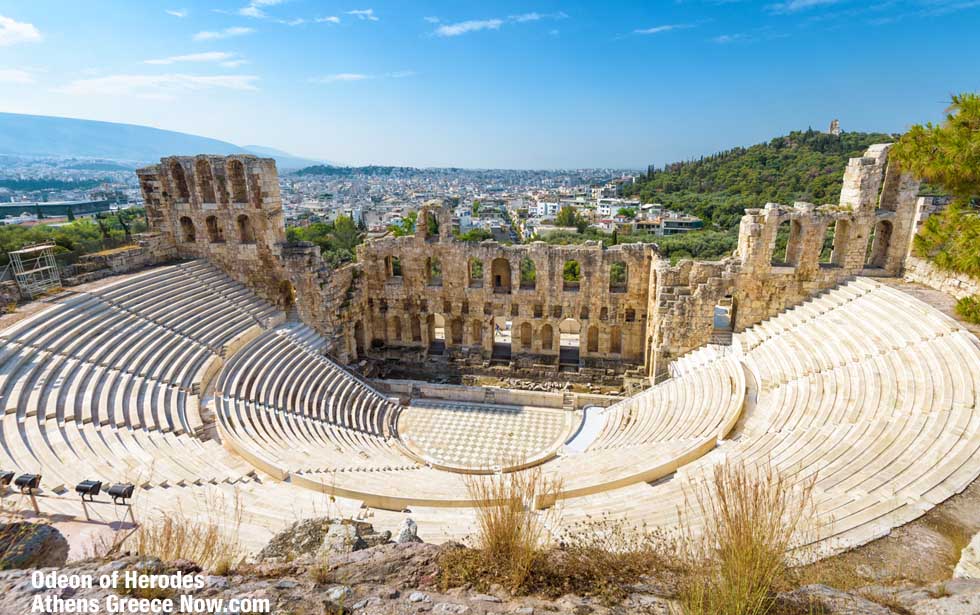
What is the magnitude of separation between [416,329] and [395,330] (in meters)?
1.20

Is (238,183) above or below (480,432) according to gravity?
above

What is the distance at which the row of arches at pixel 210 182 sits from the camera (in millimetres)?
22312

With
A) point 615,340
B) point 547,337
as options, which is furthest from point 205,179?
point 615,340

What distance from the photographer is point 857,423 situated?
38.2 feet

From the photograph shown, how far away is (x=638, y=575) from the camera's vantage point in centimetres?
542

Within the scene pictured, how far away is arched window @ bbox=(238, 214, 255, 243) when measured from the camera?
2312 cm

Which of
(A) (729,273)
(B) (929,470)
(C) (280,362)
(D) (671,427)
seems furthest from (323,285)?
(B) (929,470)

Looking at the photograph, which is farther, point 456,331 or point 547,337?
point 456,331

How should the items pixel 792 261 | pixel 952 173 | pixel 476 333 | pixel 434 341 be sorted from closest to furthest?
1. pixel 952 173
2. pixel 792 261
3. pixel 476 333
4. pixel 434 341

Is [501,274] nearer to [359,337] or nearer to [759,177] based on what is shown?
[359,337]

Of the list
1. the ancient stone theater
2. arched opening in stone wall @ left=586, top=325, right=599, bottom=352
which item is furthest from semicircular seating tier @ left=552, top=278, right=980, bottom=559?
arched opening in stone wall @ left=586, top=325, right=599, bottom=352

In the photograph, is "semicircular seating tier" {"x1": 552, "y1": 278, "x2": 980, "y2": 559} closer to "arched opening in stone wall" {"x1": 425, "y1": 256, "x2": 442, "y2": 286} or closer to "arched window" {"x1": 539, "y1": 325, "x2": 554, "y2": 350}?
"arched window" {"x1": 539, "y1": 325, "x2": 554, "y2": 350}

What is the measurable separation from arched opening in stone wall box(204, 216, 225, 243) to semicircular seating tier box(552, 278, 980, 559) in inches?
842

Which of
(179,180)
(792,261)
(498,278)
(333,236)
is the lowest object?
(333,236)
